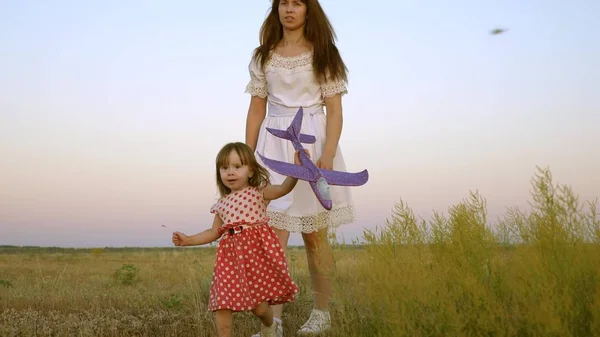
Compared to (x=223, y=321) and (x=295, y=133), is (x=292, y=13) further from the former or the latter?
(x=223, y=321)

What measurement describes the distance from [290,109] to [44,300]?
3.55m

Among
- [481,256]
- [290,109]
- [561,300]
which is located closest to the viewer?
[561,300]

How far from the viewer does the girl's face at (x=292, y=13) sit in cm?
506

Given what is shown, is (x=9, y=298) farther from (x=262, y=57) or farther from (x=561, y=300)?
(x=561, y=300)

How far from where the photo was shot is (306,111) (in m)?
5.07

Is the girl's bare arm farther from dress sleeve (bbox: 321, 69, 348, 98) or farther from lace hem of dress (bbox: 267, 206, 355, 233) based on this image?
dress sleeve (bbox: 321, 69, 348, 98)

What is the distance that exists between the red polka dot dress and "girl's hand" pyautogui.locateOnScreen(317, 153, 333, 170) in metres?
0.56

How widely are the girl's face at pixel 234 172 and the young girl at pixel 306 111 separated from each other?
505 mm

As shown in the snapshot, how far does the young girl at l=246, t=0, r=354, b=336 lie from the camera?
16.2 feet

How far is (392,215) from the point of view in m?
3.79

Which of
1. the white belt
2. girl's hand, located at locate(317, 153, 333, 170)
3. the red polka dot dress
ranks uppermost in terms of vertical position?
the white belt

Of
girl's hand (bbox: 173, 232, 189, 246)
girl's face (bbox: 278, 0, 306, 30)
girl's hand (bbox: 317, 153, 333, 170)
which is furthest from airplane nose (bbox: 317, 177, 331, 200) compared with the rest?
girl's face (bbox: 278, 0, 306, 30)

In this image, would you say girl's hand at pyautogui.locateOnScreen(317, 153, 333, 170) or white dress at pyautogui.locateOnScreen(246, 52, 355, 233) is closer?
girl's hand at pyautogui.locateOnScreen(317, 153, 333, 170)

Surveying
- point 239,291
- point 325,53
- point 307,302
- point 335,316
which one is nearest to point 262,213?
point 239,291
